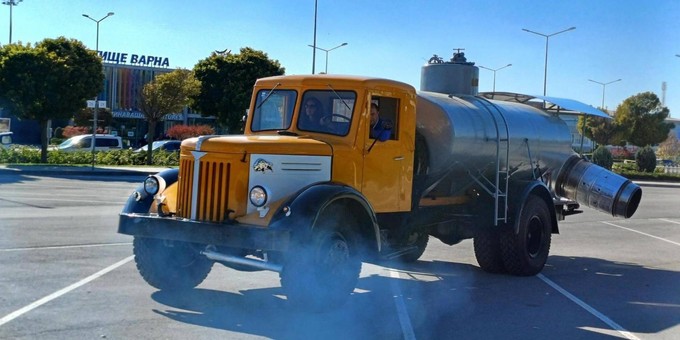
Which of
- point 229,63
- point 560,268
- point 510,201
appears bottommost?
point 560,268

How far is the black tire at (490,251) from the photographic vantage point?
1069cm

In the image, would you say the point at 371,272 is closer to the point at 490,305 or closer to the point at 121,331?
the point at 490,305

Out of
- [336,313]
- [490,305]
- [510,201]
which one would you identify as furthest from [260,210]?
[510,201]

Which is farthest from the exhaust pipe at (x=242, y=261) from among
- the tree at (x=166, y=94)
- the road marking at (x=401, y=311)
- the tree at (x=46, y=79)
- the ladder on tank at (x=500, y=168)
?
the tree at (x=166, y=94)

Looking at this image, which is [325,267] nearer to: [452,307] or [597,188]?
[452,307]

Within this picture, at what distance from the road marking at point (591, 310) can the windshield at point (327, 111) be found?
333 centimetres

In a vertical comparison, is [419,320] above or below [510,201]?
below

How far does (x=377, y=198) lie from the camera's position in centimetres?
859

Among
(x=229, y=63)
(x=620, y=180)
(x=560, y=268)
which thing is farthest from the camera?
(x=229, y=63)

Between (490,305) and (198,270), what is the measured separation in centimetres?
325

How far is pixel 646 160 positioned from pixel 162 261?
45.5m

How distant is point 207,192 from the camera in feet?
24.8

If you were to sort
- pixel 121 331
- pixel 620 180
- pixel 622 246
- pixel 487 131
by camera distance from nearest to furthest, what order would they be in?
1. pixel 121 331
2. pixel 487 131
3. pixel 620 180
4. pixel 622 246

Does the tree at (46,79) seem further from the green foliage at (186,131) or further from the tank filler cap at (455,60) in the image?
the tank filler cap at (455,60)
